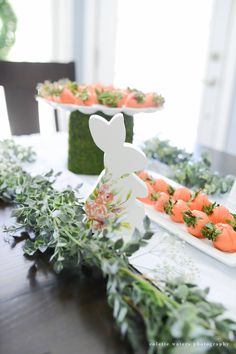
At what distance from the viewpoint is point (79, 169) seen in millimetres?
1001

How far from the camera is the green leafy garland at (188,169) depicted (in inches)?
35.2

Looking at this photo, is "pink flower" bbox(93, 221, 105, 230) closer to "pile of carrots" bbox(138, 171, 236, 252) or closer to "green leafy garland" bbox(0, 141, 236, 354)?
"green leafy garland" bbox(0, 141, 236, 354)

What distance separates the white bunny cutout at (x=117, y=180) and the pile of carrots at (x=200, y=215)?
0.29ft

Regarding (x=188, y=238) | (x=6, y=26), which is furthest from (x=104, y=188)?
(x=6, y=26)

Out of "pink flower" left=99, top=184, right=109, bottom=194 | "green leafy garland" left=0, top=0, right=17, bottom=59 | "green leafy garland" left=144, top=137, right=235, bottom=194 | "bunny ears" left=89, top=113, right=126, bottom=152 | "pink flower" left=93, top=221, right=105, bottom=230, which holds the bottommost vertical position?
"green leafy garland" left=144, top=137, right=235, bottom=194

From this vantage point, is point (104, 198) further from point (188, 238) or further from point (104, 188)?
point (188, 238)

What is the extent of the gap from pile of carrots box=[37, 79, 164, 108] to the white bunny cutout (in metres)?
0.33

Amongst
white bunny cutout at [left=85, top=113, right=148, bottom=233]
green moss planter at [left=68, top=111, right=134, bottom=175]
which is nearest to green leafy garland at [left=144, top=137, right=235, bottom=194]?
green moss planter at [left=68, top=111, right=134, bottom=175]

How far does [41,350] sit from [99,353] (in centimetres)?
7

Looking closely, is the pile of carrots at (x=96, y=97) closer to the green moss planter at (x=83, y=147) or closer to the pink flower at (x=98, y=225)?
the green moss planter at (x=83, y=147)

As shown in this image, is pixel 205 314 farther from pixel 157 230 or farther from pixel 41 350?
pixel 157 230

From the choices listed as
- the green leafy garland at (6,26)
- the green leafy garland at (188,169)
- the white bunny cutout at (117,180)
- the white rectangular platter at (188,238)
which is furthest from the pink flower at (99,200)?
the green leafy garland at (6,26)

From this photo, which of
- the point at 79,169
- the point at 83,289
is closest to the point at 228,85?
the point at 79,169

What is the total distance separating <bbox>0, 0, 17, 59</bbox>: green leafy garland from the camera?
5.35ft
